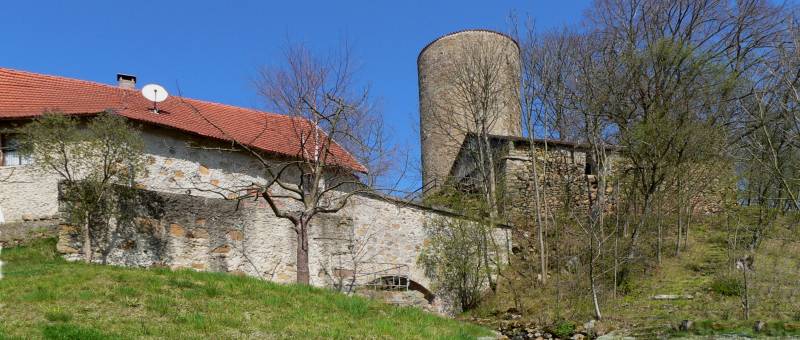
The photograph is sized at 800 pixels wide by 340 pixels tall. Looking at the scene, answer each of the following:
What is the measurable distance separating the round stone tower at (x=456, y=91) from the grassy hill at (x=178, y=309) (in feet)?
38.5

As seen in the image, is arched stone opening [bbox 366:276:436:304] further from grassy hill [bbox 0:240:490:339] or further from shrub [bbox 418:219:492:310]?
grassy hill [bbox 0:240:490:339]

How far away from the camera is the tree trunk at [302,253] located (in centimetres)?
1219

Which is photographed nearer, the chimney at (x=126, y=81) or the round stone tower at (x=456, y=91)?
the chimney at (x=126, y=81)

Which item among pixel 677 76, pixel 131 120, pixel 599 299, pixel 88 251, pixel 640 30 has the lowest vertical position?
pixel 599 299

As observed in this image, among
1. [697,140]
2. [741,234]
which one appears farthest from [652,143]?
[741,234]

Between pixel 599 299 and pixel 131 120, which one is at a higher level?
pixel 131 120

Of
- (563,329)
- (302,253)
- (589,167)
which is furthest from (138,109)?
(589,167)

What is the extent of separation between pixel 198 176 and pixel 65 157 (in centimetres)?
371

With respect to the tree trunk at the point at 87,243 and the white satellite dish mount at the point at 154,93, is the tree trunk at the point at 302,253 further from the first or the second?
the white satellite dish mount at the point at 154,93

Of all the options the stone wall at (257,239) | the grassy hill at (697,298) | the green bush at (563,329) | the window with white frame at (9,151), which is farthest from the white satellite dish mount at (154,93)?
the green bush at (563,329)

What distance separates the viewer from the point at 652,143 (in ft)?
50.6

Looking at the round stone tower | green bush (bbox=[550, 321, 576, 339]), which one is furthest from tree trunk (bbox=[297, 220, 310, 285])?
the round stone tower

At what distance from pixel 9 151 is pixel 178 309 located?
27.1 ft

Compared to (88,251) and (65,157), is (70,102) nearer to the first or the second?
(65,157)
